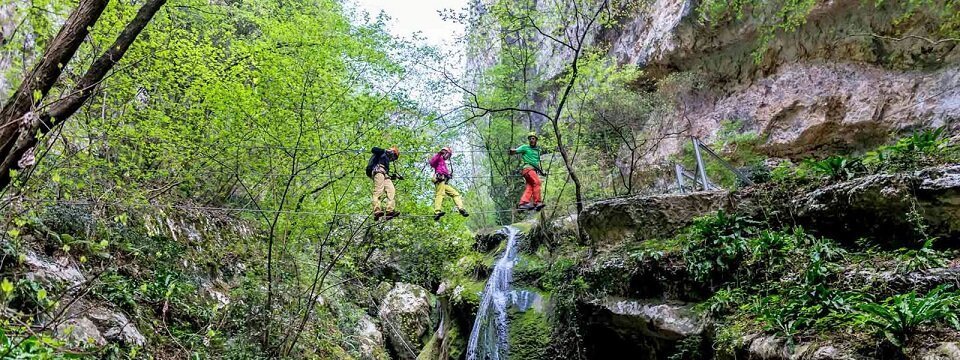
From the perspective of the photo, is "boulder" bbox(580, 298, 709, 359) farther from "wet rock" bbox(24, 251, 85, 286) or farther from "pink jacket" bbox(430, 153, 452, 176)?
"wet rock" bbox(24, 251, 85, 286)

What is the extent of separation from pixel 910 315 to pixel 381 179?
6066 millimetres

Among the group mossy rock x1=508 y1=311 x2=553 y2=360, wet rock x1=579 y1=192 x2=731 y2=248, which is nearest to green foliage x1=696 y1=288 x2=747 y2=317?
wet rock x1=579 y1=192 x2=731 y2=248

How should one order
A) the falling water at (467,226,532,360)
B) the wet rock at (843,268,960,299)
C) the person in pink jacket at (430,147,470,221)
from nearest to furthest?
the wet rock at (843,268,960,299) → the person in pink jacket at (430,147,470,221) → the falling water at (467,226,532,360)

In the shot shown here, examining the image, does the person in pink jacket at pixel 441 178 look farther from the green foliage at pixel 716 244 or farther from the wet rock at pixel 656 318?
the green foliage at pixel 716 244

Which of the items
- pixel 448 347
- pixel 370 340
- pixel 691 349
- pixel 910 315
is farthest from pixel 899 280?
pixel 370 340

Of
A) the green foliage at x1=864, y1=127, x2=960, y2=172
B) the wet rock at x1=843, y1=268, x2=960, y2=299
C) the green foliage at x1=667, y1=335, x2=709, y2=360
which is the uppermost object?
the green foliage at x1=864, y1=127, x2=960, y2=172

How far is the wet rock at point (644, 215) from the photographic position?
762 centimetres

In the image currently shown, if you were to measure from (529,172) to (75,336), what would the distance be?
6269 millimetres

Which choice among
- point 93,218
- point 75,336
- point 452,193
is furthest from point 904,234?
point 93,218

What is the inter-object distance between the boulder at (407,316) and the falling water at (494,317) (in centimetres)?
491

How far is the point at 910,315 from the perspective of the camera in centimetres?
377

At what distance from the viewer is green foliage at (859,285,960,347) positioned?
146 inches

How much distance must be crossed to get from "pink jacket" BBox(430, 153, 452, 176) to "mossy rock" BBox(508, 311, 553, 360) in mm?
3464

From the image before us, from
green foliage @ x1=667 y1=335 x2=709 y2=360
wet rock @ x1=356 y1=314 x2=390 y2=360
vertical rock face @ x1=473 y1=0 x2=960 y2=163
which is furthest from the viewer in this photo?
wet rock @ x1=356 y1=314 x2=390 y2=360
